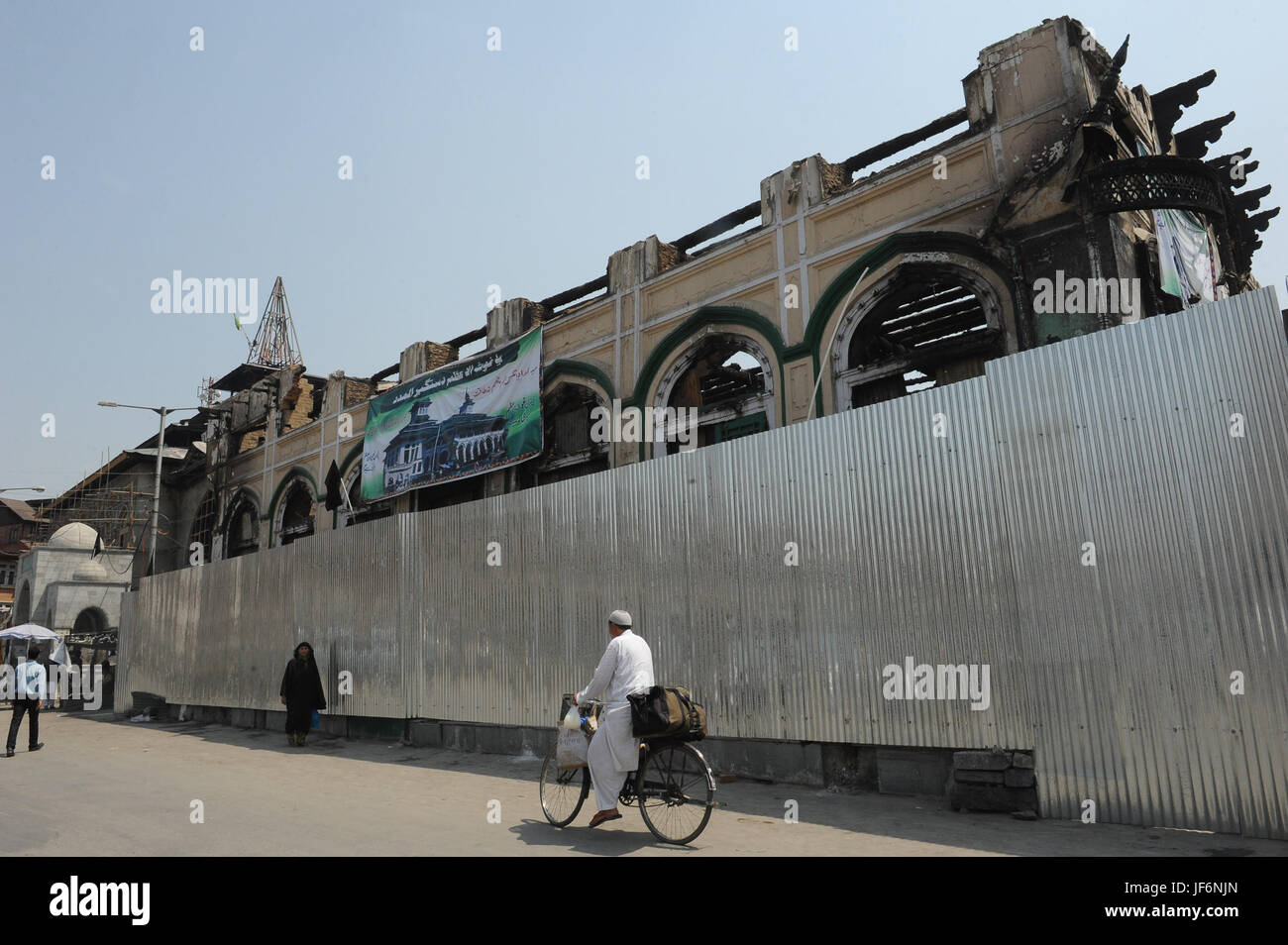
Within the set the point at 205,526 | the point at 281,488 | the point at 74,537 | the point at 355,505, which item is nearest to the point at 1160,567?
the point at 355,505

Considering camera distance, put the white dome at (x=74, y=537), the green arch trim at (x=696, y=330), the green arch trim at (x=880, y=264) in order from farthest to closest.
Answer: the white dome at (x=74, y=537)
the green arch trim at (x=696, y=330)
the green arch trim at (x=880, y=264)

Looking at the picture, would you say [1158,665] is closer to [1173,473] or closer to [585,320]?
[1173,473]

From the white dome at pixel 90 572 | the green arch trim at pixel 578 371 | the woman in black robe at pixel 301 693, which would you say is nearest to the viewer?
the woman in black robe at pixel 301 693

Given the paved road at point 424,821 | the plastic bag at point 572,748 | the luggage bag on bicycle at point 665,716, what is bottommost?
the paved road at point 424,821

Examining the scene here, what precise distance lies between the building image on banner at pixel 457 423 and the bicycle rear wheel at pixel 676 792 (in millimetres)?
10663

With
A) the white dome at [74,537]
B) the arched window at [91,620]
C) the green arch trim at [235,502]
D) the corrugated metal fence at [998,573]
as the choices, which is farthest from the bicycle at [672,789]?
the white dome at [74,537]

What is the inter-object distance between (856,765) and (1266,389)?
15.1 ft

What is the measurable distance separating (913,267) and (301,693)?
11905 mm

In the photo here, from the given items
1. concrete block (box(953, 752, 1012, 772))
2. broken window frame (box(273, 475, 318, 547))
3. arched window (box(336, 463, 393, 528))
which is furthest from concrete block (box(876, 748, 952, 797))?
broken window frame (box(273, 475, 318, 547))

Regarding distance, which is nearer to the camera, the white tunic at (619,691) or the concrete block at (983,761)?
the white tunic at (619,691)

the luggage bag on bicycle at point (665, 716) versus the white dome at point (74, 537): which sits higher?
the white dome at point (74, 537)

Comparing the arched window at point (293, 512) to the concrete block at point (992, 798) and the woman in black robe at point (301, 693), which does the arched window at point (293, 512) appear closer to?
the woman in black robe at point (301, 693)

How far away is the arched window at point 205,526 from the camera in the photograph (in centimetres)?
2864

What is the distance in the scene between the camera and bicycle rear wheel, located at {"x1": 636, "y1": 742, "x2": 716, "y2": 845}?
19.3 feet
